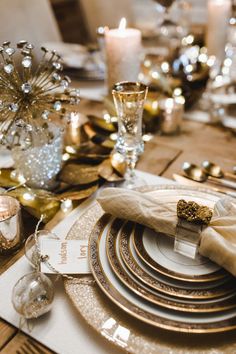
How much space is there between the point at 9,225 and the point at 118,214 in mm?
175

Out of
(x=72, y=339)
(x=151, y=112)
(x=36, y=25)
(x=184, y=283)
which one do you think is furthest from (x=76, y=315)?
(x=36, y=25)

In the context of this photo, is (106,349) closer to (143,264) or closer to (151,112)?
(143,264)

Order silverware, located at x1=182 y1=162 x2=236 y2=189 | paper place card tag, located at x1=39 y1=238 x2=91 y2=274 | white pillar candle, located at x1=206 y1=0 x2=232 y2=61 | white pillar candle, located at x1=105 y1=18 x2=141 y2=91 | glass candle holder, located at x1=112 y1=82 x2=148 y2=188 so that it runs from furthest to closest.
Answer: white pillar candle, located at x1=206 y1=0 x2=232 y2=61
white pillar candle, located at x1=105 y1=18 x2=141 y2=91
silverware, located at x1=182 y1=162 x2=236 y2=189
glass candle holder, located at x1=112 y1=82 x2=148 y2=188
paper place card tag, located at x1=39 y1=238 x2=91 y2=274

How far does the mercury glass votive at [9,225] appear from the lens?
59cm

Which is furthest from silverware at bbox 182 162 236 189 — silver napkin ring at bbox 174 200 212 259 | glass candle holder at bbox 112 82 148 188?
silver napkin ring at bbox 174 200 212 259

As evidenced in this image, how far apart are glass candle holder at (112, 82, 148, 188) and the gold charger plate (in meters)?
0.31

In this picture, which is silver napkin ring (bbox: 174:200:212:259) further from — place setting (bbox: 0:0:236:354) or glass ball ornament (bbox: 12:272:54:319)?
glass ball ornament (bbox: 12:272:54:319)

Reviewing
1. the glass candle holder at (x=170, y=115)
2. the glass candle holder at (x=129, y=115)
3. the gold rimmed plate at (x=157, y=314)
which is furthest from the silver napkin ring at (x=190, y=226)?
the glass candle holder at (x=170, y=115)

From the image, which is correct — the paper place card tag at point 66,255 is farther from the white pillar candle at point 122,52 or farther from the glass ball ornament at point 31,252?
the white pillar candle at point 122,52

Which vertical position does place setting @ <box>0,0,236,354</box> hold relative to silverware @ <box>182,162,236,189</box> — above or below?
above

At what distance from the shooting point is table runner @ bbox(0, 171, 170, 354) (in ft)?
1.54

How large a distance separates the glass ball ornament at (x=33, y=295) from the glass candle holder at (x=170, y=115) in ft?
1.98

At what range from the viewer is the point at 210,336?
0.46m

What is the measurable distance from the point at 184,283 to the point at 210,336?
71mm
